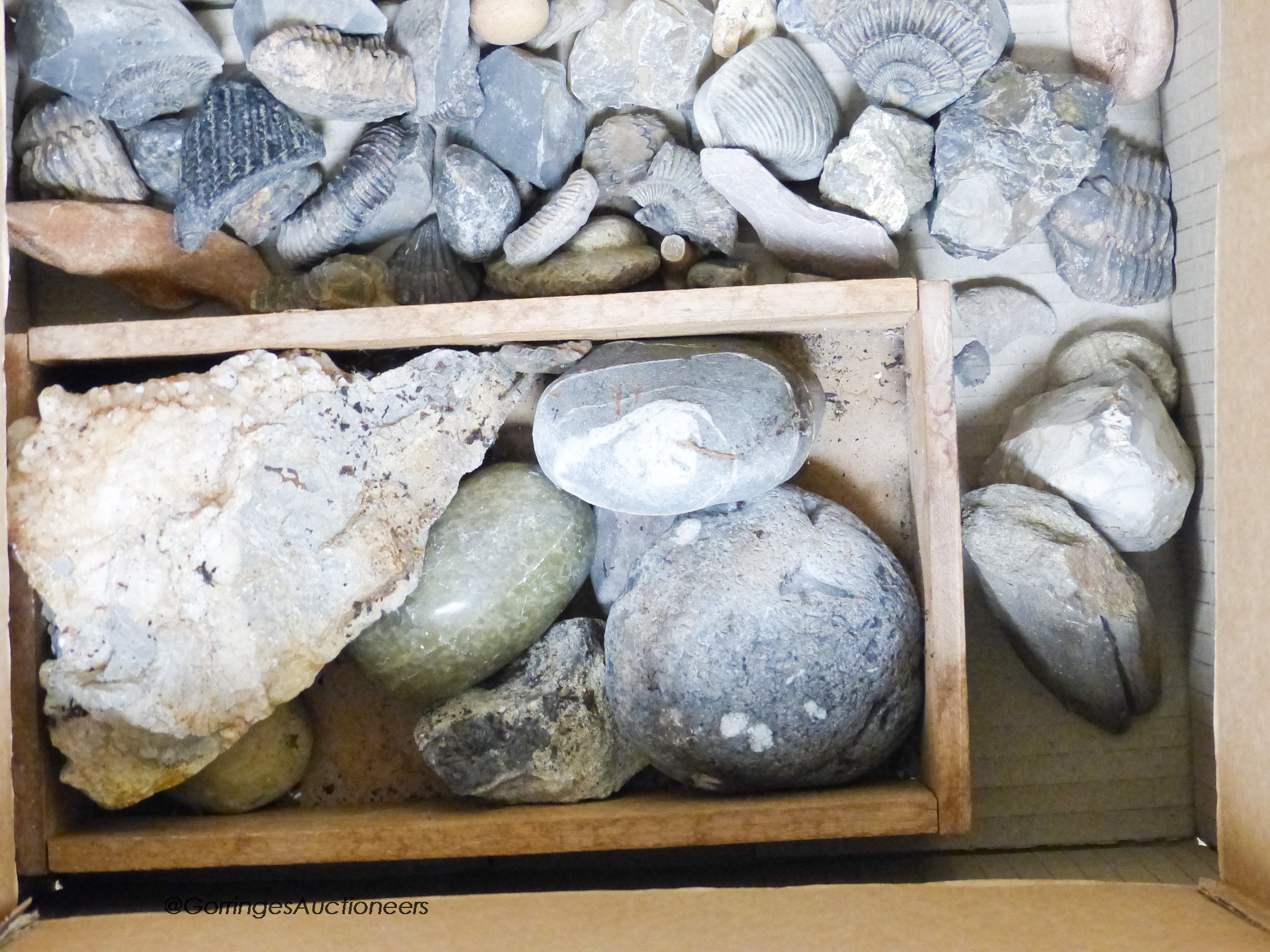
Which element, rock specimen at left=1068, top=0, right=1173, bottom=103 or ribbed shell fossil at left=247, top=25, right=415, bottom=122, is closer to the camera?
ribbed shell fossil at left=247, top=25, right=415, bottom=122

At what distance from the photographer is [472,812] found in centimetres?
100

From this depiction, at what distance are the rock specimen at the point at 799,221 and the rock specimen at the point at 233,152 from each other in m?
0.46

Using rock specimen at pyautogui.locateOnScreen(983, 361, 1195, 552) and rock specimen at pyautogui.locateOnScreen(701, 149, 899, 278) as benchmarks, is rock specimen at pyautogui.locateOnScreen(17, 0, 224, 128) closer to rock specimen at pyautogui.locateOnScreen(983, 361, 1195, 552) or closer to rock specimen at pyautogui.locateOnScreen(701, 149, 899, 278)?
rock specimen at pyautogui.locateOnScreen(701, 149, 899, 278)

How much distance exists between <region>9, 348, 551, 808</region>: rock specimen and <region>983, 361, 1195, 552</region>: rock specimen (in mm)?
722

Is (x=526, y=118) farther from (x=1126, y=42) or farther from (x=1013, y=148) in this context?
(x=1126, y=42)

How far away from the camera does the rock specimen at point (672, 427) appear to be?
95 cm

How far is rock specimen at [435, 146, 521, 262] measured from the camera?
1.08 metres

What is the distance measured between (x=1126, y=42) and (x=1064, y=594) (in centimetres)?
66

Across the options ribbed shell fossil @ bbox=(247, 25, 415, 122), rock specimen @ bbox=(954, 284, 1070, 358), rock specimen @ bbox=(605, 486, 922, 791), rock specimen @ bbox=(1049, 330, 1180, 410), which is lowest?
rock specimen @ bbox=(605, 486, 922, 791)

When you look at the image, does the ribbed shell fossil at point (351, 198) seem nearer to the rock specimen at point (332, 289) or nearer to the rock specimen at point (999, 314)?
the rock specimen at point (332, 289)

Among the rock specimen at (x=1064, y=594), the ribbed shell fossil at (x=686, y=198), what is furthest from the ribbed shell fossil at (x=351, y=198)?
the rock specimen at (x=1064, y=594)

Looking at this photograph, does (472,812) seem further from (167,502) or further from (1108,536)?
(1108,536)

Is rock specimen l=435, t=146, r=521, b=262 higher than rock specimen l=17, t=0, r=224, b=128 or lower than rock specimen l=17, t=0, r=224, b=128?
lower

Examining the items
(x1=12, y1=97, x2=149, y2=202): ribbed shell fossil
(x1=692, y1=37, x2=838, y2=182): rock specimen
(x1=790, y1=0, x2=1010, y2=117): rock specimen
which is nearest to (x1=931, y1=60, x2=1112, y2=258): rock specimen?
(x1=790, y1=0, x2=1010, y2=117): rock specimen
